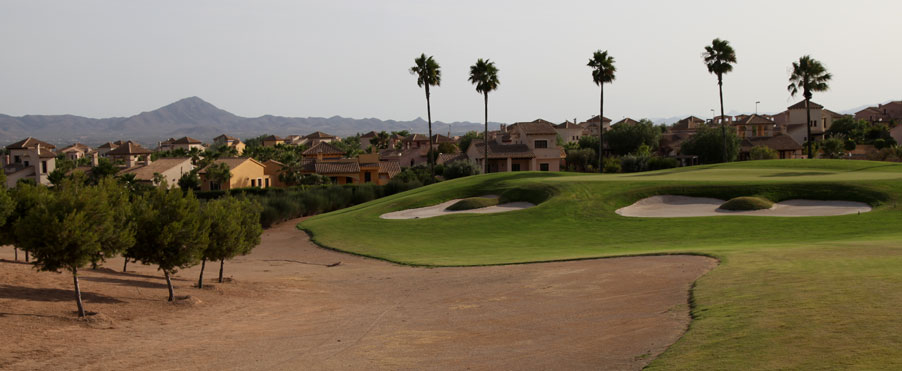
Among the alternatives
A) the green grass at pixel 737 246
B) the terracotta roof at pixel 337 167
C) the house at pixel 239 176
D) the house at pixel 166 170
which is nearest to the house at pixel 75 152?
the house at pixel 166 170

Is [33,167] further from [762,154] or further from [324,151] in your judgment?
[762,154]

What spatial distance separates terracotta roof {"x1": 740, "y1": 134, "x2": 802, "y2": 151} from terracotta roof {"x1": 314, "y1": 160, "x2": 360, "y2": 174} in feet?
188

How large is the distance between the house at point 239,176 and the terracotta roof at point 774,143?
6971cm

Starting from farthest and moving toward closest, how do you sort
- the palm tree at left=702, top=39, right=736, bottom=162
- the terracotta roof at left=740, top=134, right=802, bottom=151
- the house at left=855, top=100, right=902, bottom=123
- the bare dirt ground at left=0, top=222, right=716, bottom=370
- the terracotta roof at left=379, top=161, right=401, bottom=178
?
the house at left=855, top=100, right=902, bottom=123
the terracotta roof at left=740, top=134, right=802, bottom=151
the terracotta roof at left=379, top=161, right=401, bottom=178
the palm tree at left=702, top=39, right=736, bottom=162
the bare dirt ground at left=0, top=222, right=716, bottom=370

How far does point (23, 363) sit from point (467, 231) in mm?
25117

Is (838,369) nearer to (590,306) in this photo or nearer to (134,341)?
(590,306)

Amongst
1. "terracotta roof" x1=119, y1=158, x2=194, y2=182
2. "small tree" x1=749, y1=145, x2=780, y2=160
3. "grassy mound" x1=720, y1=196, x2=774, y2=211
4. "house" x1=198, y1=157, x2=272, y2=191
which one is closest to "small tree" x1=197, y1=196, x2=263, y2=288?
"grassy mound" x1=720, y1=196, x2=774, y2=211

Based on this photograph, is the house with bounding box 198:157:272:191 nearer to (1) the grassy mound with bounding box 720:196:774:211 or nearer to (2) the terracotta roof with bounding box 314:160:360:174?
(2) the terracotta roof with bounding box 314:160:360:174

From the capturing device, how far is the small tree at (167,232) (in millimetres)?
19875

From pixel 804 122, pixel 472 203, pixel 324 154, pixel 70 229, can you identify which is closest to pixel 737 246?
pixel 472 203

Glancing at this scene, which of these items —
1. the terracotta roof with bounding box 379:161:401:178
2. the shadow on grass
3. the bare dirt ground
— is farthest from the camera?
the terracotta roof with bounding box 379:161:401:178

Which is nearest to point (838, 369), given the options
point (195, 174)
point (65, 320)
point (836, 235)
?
point (65, 320)

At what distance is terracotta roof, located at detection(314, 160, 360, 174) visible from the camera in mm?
90375

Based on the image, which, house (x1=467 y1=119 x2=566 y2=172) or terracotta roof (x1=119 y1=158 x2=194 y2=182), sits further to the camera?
house (x1=467 y1=119 x2=566 y2=172)
